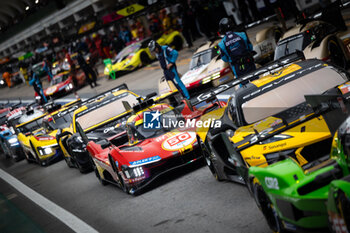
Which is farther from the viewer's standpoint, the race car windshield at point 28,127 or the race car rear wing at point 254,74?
the race car windshield at point 28,127

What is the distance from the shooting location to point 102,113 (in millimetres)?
13203

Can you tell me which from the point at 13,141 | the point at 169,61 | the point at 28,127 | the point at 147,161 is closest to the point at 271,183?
the point at 147,161

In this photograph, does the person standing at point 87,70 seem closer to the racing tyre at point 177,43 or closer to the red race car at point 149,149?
the racing tyre at point 177,43

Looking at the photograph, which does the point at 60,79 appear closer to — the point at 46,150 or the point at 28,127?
the point at 28,127

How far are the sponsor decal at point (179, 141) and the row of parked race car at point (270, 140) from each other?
0.02 m

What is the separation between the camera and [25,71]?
51.5 meters

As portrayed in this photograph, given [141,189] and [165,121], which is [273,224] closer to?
[141,189]

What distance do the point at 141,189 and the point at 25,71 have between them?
1749 inches

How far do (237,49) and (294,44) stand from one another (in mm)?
1724

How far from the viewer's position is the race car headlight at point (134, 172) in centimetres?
901

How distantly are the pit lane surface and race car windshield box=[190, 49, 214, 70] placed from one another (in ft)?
20.2

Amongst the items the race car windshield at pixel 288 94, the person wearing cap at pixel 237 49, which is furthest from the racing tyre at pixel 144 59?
the race car windshield at pixel 288 94

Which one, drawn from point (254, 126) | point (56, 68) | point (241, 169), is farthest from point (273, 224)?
point (56, 68)

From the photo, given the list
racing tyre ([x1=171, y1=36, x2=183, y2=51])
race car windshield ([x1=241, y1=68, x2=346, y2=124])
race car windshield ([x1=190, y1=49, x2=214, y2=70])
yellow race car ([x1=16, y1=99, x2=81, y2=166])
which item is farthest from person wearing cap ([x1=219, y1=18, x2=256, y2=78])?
racing tyre ([x1=171, y1=36, x2=183, y2=51])
